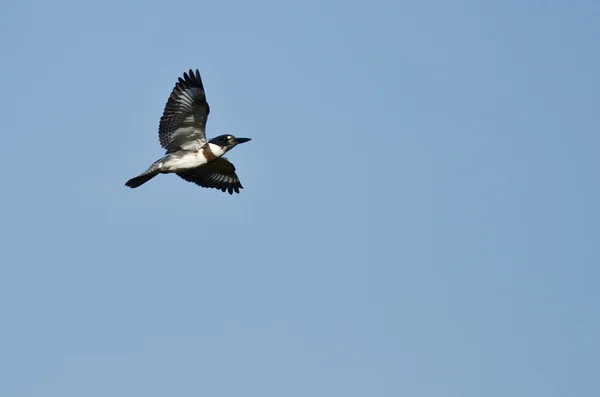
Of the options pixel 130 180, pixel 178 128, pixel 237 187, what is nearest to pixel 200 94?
pixel 178 128

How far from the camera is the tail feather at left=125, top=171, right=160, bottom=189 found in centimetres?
2069

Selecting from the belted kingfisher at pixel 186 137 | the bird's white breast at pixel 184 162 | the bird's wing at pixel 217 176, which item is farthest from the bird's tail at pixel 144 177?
the bird's wing at pixel 217 176

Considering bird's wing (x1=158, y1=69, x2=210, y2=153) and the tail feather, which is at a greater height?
bird's wing (x1=158, y1=69, x2=210, y2=153)

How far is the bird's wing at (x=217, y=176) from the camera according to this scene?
2336 cm

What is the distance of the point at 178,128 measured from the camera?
21.4m

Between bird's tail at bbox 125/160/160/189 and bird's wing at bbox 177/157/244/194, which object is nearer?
bird's tail at bbox 125/160/160/189

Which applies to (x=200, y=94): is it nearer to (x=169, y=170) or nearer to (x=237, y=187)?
(x=169, y=170)

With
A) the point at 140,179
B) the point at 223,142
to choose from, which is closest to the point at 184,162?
the point at 223,142

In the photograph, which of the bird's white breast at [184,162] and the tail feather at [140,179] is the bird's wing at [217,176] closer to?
the bird's white breast at [184,162]

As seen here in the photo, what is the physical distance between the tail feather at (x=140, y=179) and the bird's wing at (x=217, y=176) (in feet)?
6.71

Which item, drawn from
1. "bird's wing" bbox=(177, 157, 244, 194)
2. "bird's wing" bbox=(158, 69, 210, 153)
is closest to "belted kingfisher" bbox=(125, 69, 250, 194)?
"bird's wing" bbox=(158, 69, 210, 153)

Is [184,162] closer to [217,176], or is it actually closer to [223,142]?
[223,142]

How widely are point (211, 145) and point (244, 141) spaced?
69cm

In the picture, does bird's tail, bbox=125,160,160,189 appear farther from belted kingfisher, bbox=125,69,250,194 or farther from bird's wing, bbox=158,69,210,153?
bird's wing, bbox=158,69,210,153
